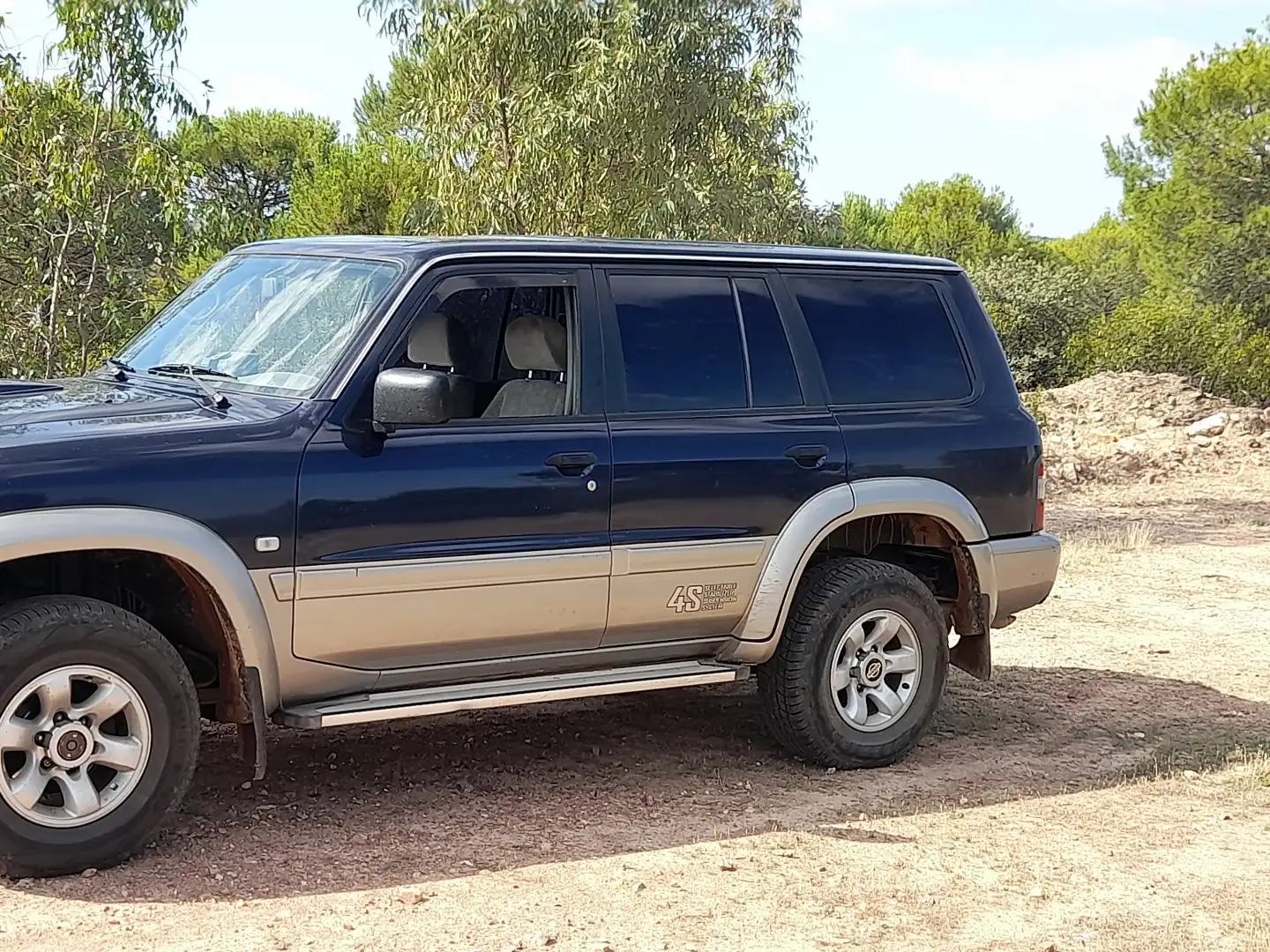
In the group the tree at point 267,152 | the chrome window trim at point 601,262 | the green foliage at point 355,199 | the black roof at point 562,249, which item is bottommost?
the chrome window trim at point 601,262

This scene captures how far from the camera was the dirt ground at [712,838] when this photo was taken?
5.02 metres

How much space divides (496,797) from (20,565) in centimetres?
201

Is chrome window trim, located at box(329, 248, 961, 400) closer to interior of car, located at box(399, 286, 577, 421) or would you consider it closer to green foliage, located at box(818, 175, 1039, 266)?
interior of car, located at box(399, 286, 577, 421)

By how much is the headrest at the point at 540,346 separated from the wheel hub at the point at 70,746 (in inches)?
84.9

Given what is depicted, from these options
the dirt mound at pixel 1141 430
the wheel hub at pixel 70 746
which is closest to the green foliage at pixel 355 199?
the dirt mound at pixel 1141 430

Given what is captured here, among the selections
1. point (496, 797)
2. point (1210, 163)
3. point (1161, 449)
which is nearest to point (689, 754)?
point (496, 797)

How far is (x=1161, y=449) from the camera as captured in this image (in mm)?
21672

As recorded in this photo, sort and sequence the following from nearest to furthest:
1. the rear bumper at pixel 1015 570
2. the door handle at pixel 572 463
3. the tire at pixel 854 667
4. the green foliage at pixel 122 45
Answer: the door handle at pixel 572 463 < the tire at pixel 854 667 < the rear bumper at pixel 1015 570 < the green foliage at pixel 122 45

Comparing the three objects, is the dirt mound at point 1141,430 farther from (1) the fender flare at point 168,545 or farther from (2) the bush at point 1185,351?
(1) the fender flare at point 168,545

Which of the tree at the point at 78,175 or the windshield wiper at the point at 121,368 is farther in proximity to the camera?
the tree at the point at 78,175

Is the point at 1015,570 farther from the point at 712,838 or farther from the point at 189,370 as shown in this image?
the point at 189,370

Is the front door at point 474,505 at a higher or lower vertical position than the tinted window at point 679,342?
lower

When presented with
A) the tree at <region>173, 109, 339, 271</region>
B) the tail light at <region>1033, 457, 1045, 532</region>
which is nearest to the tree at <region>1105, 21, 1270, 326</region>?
the tree at <region>173, 109, 339, 271</region>

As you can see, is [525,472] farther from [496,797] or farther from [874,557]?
[874,557]
